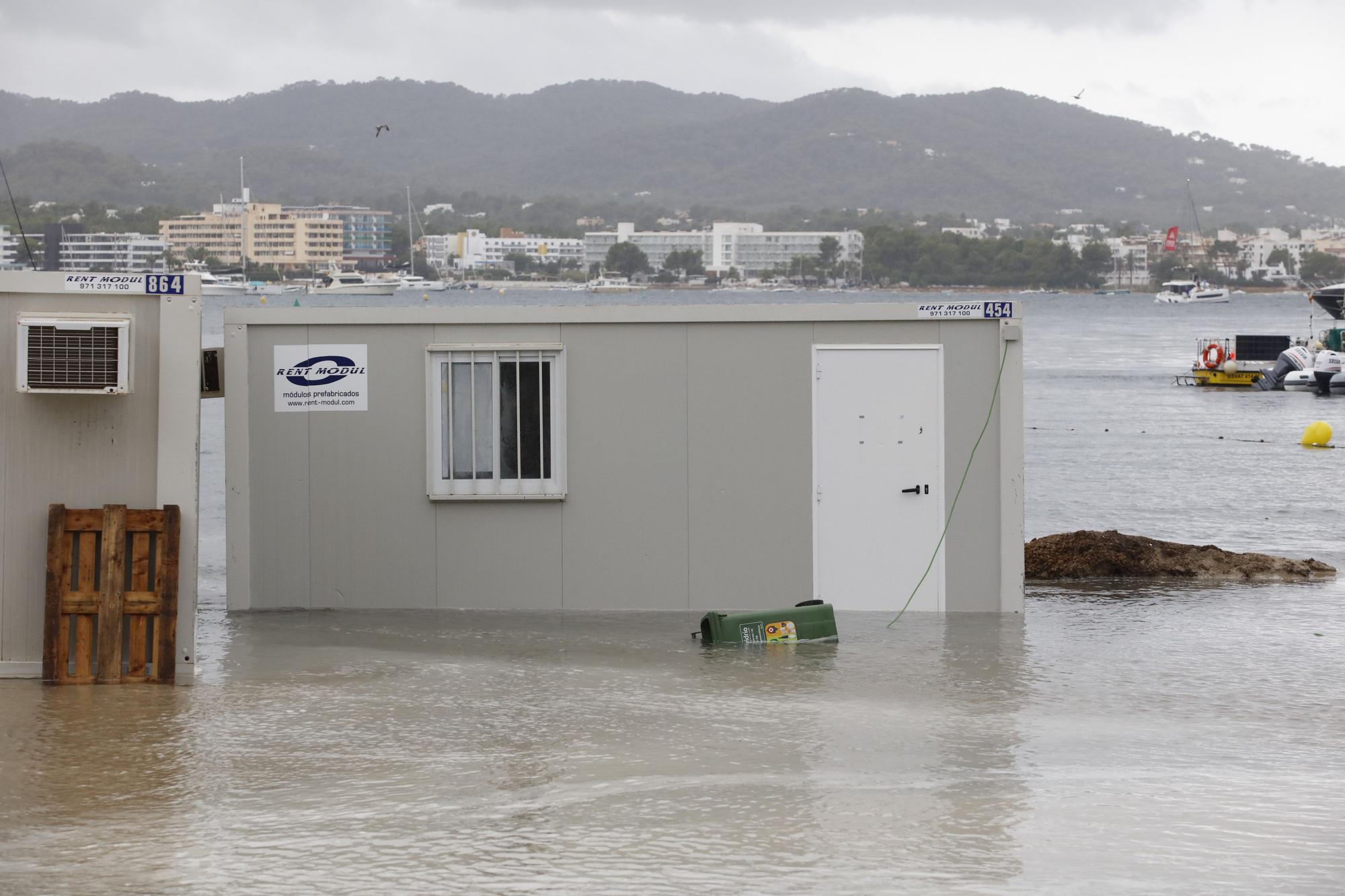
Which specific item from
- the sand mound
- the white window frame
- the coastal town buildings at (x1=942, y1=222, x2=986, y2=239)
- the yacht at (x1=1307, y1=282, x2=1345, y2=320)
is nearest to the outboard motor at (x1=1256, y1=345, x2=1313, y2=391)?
the yacht at (x1=1307, y1=282, x2=1345, y2=320)

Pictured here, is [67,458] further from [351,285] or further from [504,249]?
[504,249]

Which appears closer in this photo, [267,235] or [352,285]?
[352,285]

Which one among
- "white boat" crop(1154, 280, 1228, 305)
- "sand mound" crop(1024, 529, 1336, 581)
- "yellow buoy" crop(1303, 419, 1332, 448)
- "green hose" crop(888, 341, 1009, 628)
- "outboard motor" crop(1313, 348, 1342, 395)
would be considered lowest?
"sand mound" crop(1024, 529, 1336, 581)

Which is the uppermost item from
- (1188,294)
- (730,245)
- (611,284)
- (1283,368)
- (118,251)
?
(730,245)

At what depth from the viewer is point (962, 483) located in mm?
11664

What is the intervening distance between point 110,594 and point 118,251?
94.2 meters

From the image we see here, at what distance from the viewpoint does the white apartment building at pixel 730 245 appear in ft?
608

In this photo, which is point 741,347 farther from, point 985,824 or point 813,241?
point 813,241

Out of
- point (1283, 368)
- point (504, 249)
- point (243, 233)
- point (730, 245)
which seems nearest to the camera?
point (1283, 368)

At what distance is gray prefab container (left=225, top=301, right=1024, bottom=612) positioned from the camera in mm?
11680

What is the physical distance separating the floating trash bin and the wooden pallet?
357cm

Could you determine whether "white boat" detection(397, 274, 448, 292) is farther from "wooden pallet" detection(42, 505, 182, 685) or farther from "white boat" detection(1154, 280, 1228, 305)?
"wooden pallet" detection(42, 505, 182, 685)

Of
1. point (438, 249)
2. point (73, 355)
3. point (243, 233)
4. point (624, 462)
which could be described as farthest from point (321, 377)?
point (438, 249)

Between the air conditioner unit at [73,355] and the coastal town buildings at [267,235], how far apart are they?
144934 millimetres
